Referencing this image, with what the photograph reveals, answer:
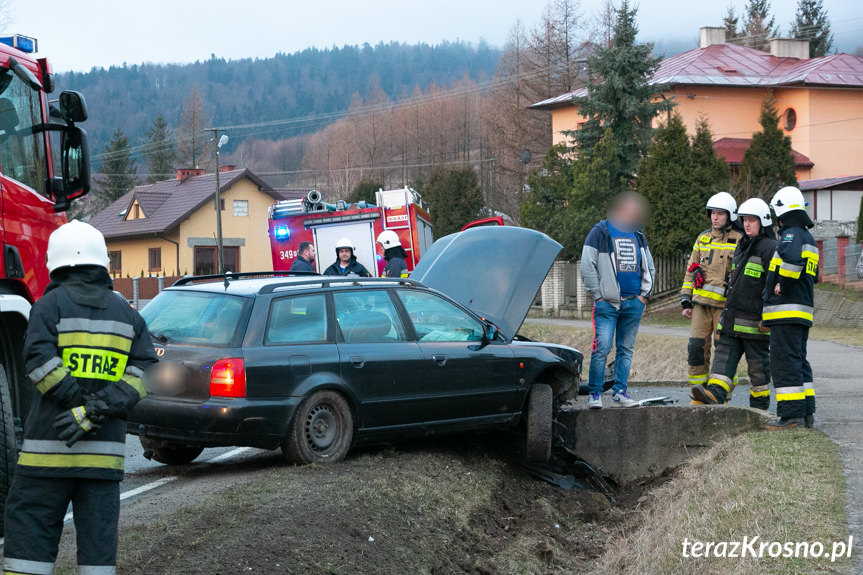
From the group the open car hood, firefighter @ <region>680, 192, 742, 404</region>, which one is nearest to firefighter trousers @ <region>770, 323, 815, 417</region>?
firefighter @ <region>680, 192, 742, 404</region>

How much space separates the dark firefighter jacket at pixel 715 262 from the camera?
10492 millimetres

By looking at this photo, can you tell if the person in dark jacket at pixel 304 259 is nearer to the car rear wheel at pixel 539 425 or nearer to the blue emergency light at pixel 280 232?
the car rear wheel at pixel 539 425

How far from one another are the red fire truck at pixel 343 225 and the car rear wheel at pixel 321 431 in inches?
469

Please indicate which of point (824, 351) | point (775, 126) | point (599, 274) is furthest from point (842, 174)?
point (599, 274)

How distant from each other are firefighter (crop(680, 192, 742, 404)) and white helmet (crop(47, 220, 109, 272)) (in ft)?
23.7

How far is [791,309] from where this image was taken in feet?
29.7

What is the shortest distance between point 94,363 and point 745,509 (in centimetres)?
397

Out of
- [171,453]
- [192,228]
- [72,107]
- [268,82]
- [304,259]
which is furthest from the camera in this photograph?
[268,82]

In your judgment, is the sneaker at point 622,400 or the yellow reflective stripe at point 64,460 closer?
the yellow reflective stripe at point 64,460

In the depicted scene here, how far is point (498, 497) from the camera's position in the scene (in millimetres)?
7973

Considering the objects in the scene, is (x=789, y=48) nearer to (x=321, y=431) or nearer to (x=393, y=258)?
(x=393, y=258)

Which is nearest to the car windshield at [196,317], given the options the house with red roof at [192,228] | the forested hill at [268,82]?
the house with red roof at [192,228]

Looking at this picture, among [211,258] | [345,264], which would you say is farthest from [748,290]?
[211,258]

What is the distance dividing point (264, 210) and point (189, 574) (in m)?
55.3
